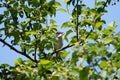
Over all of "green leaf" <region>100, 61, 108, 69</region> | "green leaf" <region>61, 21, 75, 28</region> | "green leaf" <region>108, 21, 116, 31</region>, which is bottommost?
"green leaf" <region>100, 61, 108, 69</region>

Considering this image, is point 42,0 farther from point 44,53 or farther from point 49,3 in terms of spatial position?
point 44,53

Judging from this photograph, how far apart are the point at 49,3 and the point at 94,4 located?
0.84 m

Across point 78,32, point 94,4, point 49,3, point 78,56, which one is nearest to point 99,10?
point 94,4

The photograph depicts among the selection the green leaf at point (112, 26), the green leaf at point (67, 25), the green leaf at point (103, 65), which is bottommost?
the green leaf at point (103, 65)

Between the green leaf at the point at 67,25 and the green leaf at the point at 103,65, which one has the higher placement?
the green leaf at the point at 67,25

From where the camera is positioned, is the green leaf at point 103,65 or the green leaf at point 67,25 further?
the green leaf at point 67,25

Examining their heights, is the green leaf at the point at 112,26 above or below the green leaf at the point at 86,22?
below

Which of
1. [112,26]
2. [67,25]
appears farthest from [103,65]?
[67,25]

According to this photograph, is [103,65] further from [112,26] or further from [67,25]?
[67,25]

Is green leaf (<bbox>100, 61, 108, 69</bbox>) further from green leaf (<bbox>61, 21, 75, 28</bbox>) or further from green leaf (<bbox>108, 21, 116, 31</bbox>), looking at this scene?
green leaf (<bbox>61, 21, 75, 28</bbox>)

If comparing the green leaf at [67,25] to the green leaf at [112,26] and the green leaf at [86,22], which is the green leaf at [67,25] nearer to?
the green leaf at [86,22]

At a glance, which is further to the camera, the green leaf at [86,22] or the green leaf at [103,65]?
the green leaf at [86,22]

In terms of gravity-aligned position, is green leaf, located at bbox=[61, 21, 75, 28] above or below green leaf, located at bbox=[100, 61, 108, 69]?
above

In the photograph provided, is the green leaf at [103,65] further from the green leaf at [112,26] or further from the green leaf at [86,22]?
the green leaf at [86,22]
